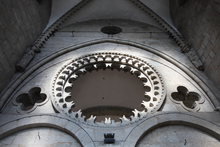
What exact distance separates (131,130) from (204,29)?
11.5 feet

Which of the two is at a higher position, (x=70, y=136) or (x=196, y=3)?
(x=196, y=3)

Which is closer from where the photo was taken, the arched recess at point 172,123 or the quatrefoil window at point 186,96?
the arched recess at point 172,123

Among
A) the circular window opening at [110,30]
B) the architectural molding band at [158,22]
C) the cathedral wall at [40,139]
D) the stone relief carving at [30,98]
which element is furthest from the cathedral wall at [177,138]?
the circular window opening at [110,30]

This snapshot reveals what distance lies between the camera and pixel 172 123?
224 inches

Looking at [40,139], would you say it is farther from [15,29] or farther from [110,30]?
[110,30]

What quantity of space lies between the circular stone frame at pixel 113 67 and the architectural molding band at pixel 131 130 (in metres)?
0.23

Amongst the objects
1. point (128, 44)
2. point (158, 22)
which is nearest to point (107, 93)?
point (128, 44)

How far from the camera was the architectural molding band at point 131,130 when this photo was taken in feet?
17.4

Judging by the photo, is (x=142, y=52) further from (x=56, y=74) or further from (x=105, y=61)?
(x=56, y=74)

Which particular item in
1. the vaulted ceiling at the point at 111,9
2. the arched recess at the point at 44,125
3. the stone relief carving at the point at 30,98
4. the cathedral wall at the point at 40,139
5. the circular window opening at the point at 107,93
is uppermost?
the vaulted ceiling at the point at 111,9

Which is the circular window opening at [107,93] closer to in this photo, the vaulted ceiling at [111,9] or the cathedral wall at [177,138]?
the vaulted ceiling at [111,9]

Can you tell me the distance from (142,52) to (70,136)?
3517mm

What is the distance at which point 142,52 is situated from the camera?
7.75 meters

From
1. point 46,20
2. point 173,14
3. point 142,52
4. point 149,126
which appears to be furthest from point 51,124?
point 173,14
